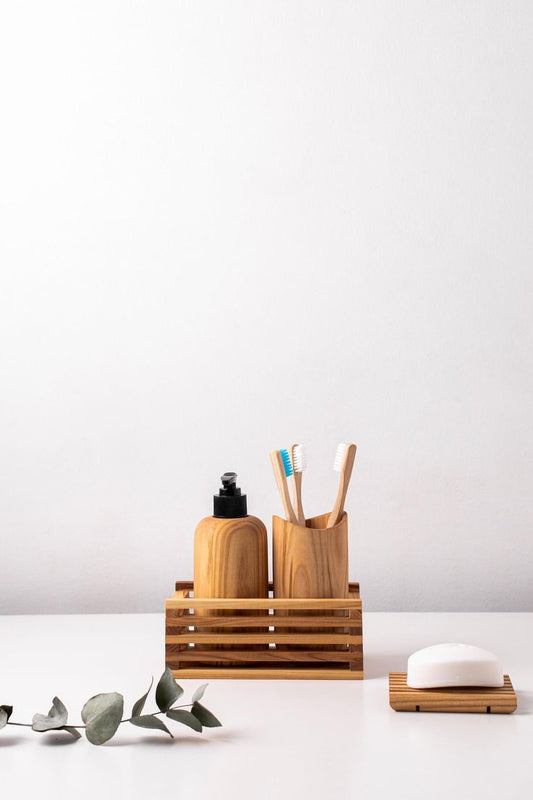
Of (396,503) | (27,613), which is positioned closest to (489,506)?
(396,503)

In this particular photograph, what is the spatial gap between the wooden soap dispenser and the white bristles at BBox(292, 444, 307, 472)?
0.22 feet

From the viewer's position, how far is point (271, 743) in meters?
0.70

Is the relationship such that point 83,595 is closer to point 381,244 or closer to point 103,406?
point 103,406

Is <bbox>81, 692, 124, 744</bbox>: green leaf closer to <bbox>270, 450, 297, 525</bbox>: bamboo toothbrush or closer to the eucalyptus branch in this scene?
the eucalyptus branch

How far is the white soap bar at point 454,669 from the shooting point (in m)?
0.77

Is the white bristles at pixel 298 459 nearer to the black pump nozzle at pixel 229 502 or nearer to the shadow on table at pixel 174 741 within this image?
the black pump nozzle at pixel 229 502

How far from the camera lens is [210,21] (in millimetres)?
1185

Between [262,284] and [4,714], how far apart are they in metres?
0.65

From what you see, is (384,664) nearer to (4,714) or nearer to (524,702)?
(524,702)

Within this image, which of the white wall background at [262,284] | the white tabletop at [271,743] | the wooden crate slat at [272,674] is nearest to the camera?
the white tabletop at [271,743]

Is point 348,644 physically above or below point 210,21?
below

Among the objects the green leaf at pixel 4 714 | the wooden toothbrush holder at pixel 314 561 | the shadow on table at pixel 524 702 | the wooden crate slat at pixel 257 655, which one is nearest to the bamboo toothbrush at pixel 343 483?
the wooden toothbrush holder at pixel 314 561

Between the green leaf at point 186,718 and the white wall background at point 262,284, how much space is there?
494 mm

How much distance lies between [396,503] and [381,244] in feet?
1.12
